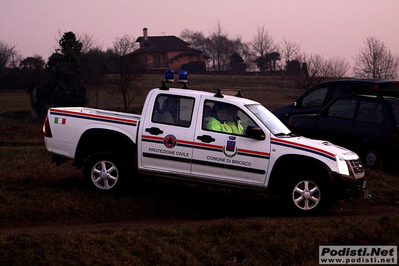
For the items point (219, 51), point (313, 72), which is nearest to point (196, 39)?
point (219, 51)

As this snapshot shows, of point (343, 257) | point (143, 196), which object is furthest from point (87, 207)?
point (343, 257)

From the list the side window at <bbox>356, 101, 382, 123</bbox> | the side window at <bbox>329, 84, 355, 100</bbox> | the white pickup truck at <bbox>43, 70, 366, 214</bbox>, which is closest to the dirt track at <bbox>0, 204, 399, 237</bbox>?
the white pickup truck at <bbox>43, 70, 366, 214</bbox>

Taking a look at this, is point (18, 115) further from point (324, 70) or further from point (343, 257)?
point (343, 257)

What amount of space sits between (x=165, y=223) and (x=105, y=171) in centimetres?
177

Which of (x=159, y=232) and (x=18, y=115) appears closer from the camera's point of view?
(x=159, y=232)

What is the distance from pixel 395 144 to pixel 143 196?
575 centimetres

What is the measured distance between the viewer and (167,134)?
26.9 ft

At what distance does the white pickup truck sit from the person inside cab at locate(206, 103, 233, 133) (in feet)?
0.05

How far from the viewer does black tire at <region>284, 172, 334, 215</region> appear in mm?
7625

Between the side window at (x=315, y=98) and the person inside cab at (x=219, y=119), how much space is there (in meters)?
6.19

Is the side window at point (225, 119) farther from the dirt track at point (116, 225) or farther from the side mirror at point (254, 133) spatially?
the dirt track at point (116, 225)

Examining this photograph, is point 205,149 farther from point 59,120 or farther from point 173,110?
point 59,120

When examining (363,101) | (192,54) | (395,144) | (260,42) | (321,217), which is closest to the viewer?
(321,217)

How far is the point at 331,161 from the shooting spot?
7578 mm
